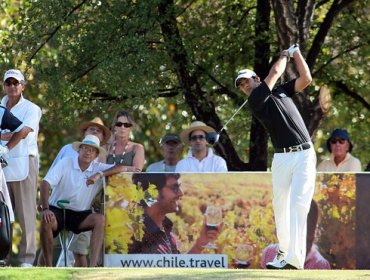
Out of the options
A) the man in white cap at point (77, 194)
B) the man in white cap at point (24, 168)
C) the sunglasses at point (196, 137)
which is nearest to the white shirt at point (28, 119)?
the man in white cap at point (24, 168)

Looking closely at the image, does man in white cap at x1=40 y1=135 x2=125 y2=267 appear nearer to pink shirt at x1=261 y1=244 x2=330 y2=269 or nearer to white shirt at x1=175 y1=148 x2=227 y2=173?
white shirt at x1=175 y1=148 x2=227 y2=173

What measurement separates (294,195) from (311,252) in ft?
5.43

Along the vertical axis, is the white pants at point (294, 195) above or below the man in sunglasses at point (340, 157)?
below

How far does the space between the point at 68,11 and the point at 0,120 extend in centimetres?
395

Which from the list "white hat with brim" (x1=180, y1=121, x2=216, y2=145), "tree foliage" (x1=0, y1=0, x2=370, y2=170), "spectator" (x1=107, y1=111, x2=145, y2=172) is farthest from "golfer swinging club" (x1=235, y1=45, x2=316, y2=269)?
"tree foliage" (x1=0, y1=0, x2=370, y2=170)

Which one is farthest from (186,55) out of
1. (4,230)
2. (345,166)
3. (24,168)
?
(4,230)

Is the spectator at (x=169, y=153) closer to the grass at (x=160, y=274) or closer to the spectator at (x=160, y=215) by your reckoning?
the spectator at (x=160, y=215)

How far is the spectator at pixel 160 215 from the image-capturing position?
14.9m

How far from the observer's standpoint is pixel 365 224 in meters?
14.7

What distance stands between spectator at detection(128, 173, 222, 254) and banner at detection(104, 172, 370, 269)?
0.03 metres

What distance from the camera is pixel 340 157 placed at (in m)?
15.8

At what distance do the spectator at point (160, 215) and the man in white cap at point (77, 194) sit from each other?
0.38 meters

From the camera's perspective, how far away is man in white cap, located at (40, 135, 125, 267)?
14797 millimetres

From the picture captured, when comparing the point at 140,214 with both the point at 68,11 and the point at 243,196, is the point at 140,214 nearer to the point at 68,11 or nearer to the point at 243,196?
the point at 243,196
